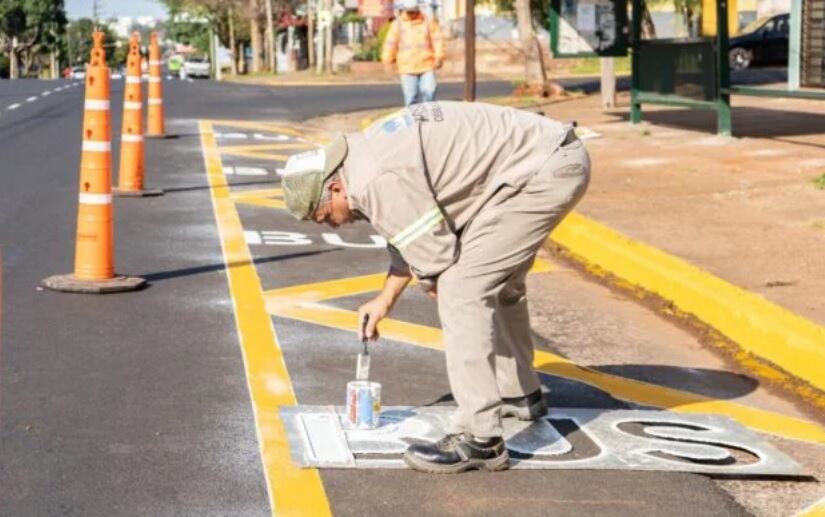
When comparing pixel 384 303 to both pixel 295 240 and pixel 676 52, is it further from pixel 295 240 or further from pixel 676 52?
pixel 676 52

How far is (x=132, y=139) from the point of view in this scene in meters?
13.6

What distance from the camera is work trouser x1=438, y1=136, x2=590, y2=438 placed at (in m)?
5.52

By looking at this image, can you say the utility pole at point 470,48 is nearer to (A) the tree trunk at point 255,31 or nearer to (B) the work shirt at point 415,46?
(B) the work shirt at point 415,46

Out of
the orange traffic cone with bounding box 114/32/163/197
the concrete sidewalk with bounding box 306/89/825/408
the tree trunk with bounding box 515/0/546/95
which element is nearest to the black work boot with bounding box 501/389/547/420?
the concrete sidewalk with bounding box 306/89/825/408

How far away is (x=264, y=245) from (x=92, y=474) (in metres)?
5.87

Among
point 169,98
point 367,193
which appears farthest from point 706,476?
point 169,98

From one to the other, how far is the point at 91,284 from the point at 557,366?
302cm

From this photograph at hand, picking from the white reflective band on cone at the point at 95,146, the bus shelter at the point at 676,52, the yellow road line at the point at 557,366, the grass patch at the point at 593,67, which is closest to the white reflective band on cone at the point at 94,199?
the white reflective band on cone at the point at 95,146

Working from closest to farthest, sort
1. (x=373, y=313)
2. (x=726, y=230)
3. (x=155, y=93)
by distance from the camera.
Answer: (x=373, y=313)
(x=726, y=230)
(x=155, y=93)

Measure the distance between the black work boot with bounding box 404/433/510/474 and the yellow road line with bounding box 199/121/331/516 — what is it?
0.37 m

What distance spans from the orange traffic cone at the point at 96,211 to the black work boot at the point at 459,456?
402cm

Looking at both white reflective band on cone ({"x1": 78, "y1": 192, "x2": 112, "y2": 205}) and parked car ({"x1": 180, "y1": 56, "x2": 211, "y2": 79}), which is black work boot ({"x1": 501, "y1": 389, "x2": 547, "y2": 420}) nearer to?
white reflective band on cone ({"x1": 78, "y1": 192, "x2": 112, "y2": 205})

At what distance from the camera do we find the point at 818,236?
10.5 metres

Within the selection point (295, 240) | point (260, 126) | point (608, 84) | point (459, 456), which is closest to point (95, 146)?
point (295, 240)
